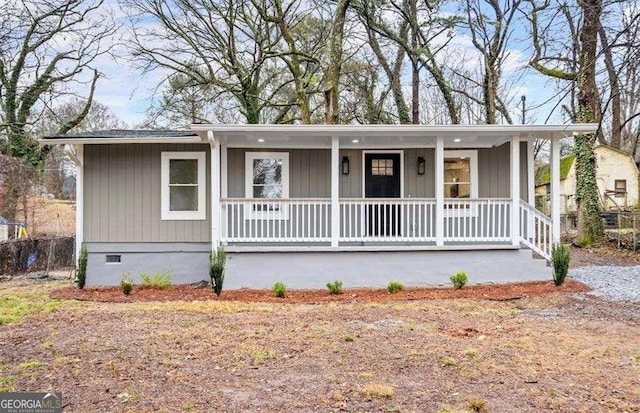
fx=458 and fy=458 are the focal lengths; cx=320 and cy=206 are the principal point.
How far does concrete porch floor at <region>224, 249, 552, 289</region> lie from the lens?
830cm

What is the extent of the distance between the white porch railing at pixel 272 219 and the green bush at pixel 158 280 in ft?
4.76

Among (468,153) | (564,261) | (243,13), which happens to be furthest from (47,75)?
(564,261)

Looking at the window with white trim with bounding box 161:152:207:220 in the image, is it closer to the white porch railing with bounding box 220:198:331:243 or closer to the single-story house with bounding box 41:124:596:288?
the single-story house with bounding box 41:124:596:288

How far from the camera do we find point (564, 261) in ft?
25.1

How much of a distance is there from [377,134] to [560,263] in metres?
3.80

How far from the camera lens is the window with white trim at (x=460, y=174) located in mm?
9625

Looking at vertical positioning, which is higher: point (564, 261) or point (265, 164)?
point (265, 164)

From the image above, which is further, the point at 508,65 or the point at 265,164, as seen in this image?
the point at 508,65

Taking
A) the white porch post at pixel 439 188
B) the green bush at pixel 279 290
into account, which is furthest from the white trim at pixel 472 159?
the green bush at pixel 279 290

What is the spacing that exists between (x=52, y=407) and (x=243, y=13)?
47.6ft

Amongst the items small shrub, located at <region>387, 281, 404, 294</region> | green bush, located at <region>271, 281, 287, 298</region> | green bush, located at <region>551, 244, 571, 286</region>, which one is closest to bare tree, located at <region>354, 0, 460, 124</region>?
green bush, located at <region>551, 244, 571, 286</region>

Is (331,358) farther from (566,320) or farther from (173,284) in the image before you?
(173,284)

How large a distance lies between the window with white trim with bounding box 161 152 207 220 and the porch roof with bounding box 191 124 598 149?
84 cm

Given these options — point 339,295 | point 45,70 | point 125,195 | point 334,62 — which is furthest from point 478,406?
point 45,70
